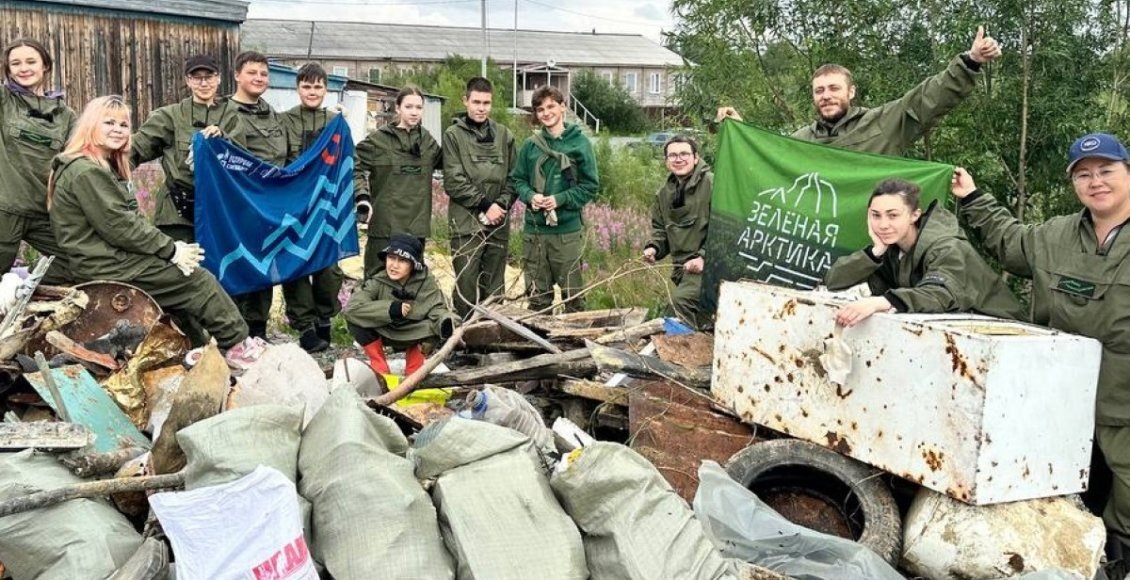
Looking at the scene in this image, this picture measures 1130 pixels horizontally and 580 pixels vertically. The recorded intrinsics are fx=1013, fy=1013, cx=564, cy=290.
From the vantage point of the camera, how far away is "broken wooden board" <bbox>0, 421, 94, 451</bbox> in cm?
411

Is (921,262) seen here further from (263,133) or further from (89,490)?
(263,133)

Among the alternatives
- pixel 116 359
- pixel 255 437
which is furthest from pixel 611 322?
pixel 255 437

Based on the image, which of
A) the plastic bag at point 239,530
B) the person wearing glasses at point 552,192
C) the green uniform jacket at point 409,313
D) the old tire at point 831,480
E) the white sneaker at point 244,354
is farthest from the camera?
the person wearing glasses at point 552,192

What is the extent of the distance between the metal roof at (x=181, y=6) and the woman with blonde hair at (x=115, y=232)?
9.42 m

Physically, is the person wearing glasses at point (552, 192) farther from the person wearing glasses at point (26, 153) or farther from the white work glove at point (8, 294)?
the white work glove at point (8, 294)

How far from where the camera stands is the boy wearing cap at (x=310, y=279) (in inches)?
292

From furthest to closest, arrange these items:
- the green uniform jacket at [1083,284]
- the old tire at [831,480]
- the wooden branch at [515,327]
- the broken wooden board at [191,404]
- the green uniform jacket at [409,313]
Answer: the green uniform jacket at [409,313] < the wooden branch at [515,327] < the green uniform jacket at [1083,284] < the old tire at [831,480] < the broken wooden board at [191,404]

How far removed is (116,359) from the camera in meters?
5.58

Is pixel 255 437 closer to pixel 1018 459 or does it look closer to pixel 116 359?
pixel 116 359

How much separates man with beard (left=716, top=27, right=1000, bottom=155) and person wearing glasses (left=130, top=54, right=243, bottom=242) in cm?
395

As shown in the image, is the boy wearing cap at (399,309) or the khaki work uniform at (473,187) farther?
the khaki work uniform at (473,187)

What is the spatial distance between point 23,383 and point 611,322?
367cm

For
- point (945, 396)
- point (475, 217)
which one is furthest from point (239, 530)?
point (475, 217)

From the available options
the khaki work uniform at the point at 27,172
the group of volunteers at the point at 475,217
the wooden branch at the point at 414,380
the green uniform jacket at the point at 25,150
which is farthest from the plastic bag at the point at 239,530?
the green uniform jacket at the point at 25,150
